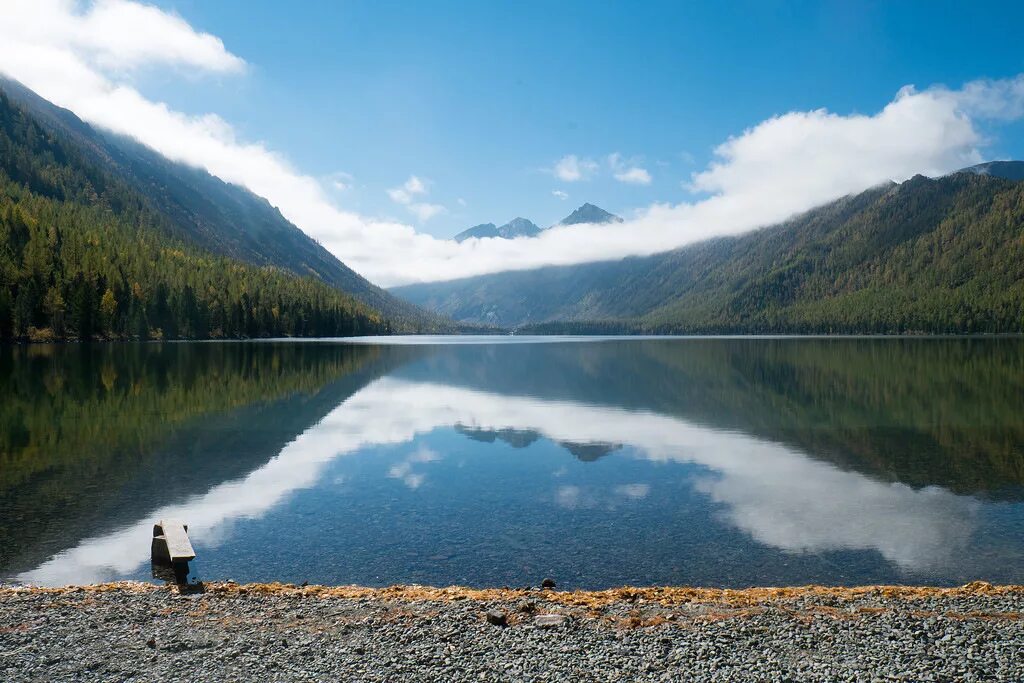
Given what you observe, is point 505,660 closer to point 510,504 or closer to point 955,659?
point 955,659

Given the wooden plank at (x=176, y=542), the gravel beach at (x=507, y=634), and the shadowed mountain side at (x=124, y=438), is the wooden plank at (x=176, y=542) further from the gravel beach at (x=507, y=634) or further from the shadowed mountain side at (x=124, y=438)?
the shadowed mountain side at (x=124, y=438)

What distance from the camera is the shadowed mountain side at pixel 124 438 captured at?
19.8m

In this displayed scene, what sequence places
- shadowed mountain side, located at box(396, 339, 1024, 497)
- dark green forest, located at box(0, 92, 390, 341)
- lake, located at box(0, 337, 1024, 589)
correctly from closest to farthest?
lake, located at box(0, 337, 1024, 589)
shadowed mountain side, located at box(396, 339, 1024, 497)
dark green forest, located at box(0, 92, 390, 341)

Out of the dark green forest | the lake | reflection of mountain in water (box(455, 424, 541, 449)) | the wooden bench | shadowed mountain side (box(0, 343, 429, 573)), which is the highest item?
the dark green forest

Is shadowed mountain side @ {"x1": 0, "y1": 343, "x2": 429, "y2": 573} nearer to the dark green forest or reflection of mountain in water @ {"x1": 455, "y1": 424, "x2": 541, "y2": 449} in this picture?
reflection of mountain in water @ {"x1": 455, "y1": 424, "x2": 541, "y2": 449}

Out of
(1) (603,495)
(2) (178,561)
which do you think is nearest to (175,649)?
(2) (178,561)

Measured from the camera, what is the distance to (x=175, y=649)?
10.8m

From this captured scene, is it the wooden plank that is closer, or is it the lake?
the wooden plank

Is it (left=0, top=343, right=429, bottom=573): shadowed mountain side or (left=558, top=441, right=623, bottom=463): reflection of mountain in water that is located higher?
(left=0, top=343, right=429, bottom=573): shadowed mountain side

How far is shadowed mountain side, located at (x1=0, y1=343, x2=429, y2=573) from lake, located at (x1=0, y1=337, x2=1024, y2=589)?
17cm

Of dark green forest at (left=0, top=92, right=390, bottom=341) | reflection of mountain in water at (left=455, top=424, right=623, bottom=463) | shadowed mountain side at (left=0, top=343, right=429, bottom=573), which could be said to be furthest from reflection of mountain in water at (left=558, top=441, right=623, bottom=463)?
dark green forest at (left=0, top=92, right=390, bottom=341)

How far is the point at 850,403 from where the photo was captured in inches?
1927

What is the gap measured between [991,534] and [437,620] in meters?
16.5

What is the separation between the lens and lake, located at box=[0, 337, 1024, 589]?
1623 cm
